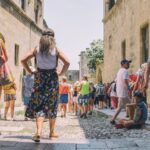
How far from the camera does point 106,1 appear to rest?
29.1 metres

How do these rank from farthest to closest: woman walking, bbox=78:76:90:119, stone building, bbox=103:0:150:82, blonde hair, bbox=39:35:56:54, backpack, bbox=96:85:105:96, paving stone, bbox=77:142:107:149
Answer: backpack, bbox=96:85:105:96, stone building, bbox=103:0:150:82, woman walking, bbox=78:76:90:119, blonde hair, bbox=39:35:56:54, paving stone, bbox=77:142:107:149

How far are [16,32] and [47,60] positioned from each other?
17188 millimetres

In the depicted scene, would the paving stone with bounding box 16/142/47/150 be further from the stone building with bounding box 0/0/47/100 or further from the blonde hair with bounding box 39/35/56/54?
the stone building with bounding box 0/0/47/100

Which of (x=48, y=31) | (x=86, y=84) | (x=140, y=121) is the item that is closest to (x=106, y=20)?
(x=86, y=84)

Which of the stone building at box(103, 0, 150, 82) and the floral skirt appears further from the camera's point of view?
the stone building at box(103, 0, 150, 82)

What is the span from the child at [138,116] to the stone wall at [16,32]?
12064mm

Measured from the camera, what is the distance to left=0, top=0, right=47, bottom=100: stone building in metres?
21.6

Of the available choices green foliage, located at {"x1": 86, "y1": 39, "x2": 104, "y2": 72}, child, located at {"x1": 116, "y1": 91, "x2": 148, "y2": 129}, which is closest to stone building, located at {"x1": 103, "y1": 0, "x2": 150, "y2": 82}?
child, located at {"x1": 116, "y1": 91, "x2": 148, "y2": 129}

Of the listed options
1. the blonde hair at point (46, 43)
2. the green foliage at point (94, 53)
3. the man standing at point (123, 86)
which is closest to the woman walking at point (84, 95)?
the man standing at point (123, 86)

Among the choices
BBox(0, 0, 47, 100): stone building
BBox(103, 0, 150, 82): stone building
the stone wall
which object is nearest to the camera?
BBox(103, 0, 150, 82): stone building

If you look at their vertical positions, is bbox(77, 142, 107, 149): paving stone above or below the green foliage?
below

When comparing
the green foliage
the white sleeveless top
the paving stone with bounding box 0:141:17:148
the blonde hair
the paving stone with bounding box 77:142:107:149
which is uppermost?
the green foliage

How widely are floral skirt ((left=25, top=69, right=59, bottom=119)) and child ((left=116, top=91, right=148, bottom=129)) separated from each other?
2.64 m

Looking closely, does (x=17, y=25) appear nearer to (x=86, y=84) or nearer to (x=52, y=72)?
(x=86, y=84)
